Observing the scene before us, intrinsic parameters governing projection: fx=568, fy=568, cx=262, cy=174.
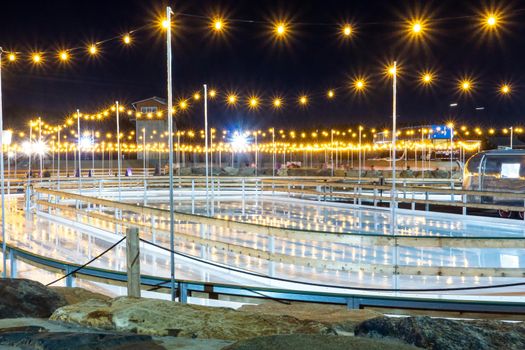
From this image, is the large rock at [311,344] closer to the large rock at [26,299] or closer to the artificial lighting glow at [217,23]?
the large rock at [26,299]

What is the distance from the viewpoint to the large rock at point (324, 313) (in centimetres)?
416

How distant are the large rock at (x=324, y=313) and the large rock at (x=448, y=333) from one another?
398 millimetres

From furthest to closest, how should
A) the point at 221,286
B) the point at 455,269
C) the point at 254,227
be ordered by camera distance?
the point at 254,227 < the point at 455,269 < the point at 221,286

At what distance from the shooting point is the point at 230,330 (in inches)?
152

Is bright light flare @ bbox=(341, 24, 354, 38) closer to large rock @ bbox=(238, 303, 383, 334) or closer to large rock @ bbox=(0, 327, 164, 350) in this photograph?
large rock @ bbox=(238, 303, 383, 334)

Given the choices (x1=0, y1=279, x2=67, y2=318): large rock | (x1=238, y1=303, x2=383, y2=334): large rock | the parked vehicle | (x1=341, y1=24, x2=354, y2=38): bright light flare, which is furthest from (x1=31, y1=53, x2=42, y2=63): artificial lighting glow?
the parked vehicle

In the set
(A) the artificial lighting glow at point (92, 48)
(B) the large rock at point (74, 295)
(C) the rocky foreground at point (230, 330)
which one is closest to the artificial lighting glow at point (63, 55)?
(A) the artificial lighting glow at point (92, 48)

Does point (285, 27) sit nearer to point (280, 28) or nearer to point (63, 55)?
point (280, 28)

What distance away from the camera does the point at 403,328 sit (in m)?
3.54

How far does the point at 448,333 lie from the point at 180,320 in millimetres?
1818

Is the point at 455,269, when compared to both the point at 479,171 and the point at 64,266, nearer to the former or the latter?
the point at 64,266

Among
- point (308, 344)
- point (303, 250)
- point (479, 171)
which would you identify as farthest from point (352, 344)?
point (479, 171)

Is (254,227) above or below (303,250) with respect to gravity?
above

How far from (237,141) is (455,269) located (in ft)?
122
